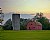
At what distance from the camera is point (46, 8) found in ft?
6.82

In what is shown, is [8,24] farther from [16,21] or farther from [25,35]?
[25,35]

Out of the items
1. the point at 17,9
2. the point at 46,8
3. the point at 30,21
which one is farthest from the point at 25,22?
the point at 46,8

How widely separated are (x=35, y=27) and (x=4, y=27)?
1.30ft

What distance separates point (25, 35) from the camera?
2.01m

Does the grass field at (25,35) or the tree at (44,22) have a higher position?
the tree at (44,22)

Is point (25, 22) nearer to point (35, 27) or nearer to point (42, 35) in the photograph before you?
point (35, 27)

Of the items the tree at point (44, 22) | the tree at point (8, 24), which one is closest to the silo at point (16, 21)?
the tree at point (8, 24)

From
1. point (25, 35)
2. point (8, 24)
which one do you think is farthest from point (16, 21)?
point (25, 35)

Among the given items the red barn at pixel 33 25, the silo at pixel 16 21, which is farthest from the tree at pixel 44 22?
the silo at pixel 16 21

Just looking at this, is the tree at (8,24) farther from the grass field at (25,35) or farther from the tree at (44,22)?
the tree at (44,22)

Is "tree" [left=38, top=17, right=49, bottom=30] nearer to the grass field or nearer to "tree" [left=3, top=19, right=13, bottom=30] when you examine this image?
the grass field

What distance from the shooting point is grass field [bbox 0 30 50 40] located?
1.99 metres

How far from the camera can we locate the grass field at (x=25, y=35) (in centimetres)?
199

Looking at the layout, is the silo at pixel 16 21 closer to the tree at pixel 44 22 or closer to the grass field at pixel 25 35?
the grass field at pixel 25 35
